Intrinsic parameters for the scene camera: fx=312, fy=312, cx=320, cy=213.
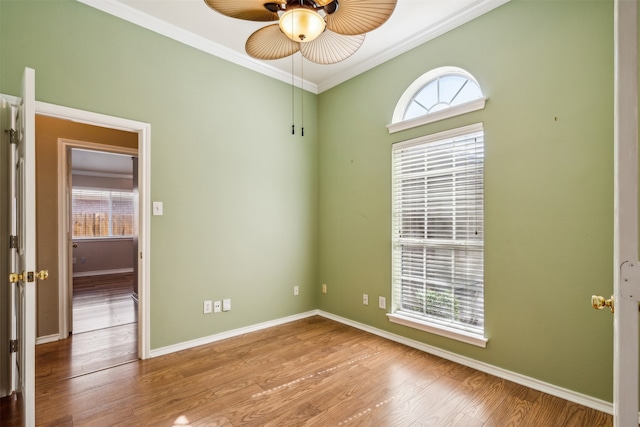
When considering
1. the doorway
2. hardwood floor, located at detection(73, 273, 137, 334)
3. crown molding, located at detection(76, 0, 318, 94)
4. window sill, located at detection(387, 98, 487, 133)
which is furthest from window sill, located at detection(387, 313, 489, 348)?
the doorway

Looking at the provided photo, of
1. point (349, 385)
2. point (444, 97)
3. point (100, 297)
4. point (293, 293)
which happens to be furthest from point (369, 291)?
point (100, 297)

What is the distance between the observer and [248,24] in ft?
9.22

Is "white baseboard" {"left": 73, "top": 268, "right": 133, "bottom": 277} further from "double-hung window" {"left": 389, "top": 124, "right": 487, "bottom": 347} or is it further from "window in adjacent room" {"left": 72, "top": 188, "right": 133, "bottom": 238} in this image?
"double-hung window" {"left": 389, "top": 124, "right": 487, "bottom": 347}

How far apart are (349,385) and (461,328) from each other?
1.13 metres

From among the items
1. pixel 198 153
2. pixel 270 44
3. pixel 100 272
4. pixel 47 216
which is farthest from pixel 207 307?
pixel 100 272

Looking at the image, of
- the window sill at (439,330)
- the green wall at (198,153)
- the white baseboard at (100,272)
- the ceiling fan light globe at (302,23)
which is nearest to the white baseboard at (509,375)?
the window sill at (439,330)

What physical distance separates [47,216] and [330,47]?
3235 mm

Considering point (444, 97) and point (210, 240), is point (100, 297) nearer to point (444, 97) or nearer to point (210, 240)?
point (210, 240)

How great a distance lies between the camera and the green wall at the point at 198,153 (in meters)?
2.40

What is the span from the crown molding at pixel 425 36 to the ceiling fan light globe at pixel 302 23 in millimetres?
1752

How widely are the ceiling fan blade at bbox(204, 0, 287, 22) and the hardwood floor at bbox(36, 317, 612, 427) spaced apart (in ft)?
7.63

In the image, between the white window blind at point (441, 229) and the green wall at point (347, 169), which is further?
A: the white window blind at point (441, 229)

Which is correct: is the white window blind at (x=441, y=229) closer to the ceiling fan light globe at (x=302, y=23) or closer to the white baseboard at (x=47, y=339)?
the ceiling fan light globe at (x=302, y=23)

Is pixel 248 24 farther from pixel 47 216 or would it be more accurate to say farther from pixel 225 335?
pixel 225 335
